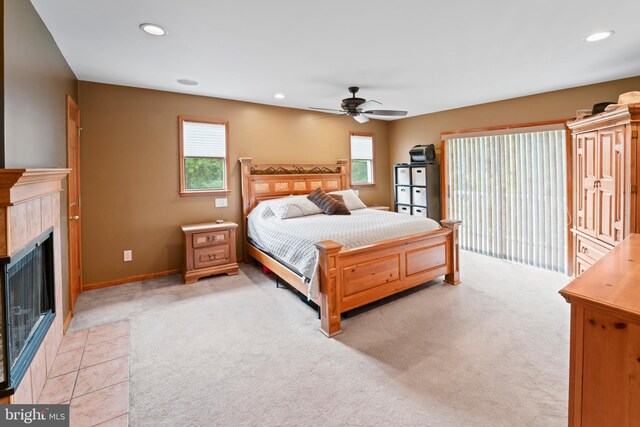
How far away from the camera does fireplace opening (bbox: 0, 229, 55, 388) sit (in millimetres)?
1535

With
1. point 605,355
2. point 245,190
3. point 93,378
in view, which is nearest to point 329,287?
point 93,378

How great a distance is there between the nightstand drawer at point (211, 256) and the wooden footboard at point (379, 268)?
2001 millimetres

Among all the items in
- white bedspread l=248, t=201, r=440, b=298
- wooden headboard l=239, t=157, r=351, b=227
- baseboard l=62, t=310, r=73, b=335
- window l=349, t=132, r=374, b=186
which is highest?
window l=349, t=132, r=374, b=186

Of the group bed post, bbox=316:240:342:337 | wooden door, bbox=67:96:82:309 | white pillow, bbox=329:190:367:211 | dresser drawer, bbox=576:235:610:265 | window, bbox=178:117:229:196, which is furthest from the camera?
white pillow, bbox=329:190:367:211

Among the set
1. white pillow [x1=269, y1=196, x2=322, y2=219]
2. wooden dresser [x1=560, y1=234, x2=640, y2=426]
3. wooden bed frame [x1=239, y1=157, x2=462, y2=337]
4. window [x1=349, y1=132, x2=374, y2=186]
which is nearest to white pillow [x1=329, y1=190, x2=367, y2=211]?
white pillow [x1=269, y1=196, x2=322, y2=219]

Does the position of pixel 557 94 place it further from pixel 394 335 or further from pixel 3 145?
pixel 3 145

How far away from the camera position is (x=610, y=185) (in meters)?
2.93

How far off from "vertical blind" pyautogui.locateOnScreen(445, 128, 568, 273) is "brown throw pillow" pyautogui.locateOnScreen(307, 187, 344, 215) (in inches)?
94.4

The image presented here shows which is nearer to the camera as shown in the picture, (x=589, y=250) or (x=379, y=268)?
(x=379, y=268)

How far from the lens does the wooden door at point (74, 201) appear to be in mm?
3217

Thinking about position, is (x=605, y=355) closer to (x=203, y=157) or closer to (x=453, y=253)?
(x=453, y=253)

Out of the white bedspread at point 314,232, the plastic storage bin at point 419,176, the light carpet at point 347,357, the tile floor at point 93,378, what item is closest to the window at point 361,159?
the plastic storage bin at point 419,176

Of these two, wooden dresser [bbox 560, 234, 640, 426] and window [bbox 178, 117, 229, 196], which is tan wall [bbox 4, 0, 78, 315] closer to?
window [bbox 178, 117, 229, 196]

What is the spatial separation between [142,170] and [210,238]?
1.24 metres
